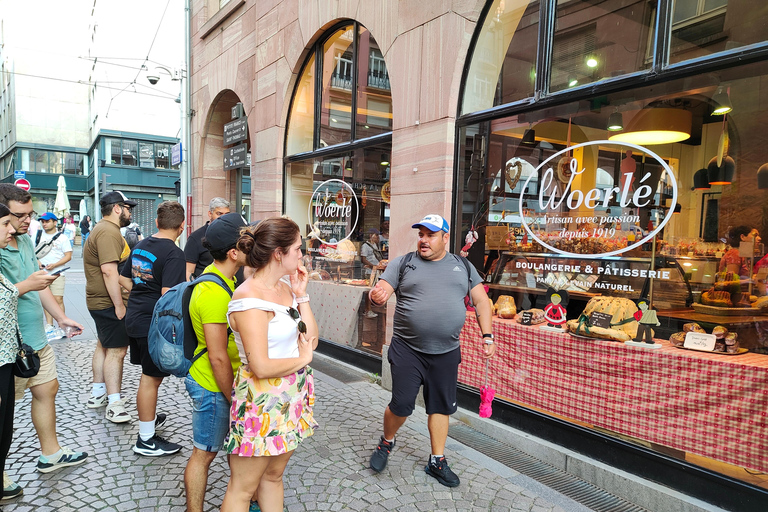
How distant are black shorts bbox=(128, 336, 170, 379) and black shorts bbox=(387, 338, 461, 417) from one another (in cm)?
160

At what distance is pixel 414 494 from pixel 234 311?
194 cm

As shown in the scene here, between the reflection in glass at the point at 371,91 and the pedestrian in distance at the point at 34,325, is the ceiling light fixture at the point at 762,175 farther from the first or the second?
the pedestrian in distance at the point at 34,325

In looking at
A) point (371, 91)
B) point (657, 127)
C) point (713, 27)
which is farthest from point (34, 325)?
point (713, 27)

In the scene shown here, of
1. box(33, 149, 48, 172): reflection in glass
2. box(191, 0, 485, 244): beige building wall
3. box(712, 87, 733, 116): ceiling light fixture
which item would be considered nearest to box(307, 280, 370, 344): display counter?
box(191, 0, 485, 244): beige building wall

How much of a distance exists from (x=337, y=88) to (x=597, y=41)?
3910 mm

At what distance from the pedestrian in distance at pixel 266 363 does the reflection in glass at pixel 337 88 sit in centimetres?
484

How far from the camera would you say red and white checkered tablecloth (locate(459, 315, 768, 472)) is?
2.91 meters

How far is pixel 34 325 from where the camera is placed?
121 inches

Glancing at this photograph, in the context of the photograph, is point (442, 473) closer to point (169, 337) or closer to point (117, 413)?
point (169, 337)

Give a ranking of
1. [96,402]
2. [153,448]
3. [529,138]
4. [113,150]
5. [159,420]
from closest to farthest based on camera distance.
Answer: [153,448]
[159,420]
[96,402]
[529,138]
[113,150]

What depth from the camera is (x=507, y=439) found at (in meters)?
4.07

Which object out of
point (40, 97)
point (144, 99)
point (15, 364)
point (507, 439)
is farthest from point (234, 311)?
point (40, 97)

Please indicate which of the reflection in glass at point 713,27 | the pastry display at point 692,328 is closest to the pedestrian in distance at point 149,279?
the pastry display at point 692,328

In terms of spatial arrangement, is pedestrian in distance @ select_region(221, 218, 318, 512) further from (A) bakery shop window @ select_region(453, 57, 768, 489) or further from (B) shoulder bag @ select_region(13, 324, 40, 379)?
(A) bakery shop window @ select_region(453, 57, 768, 489)
